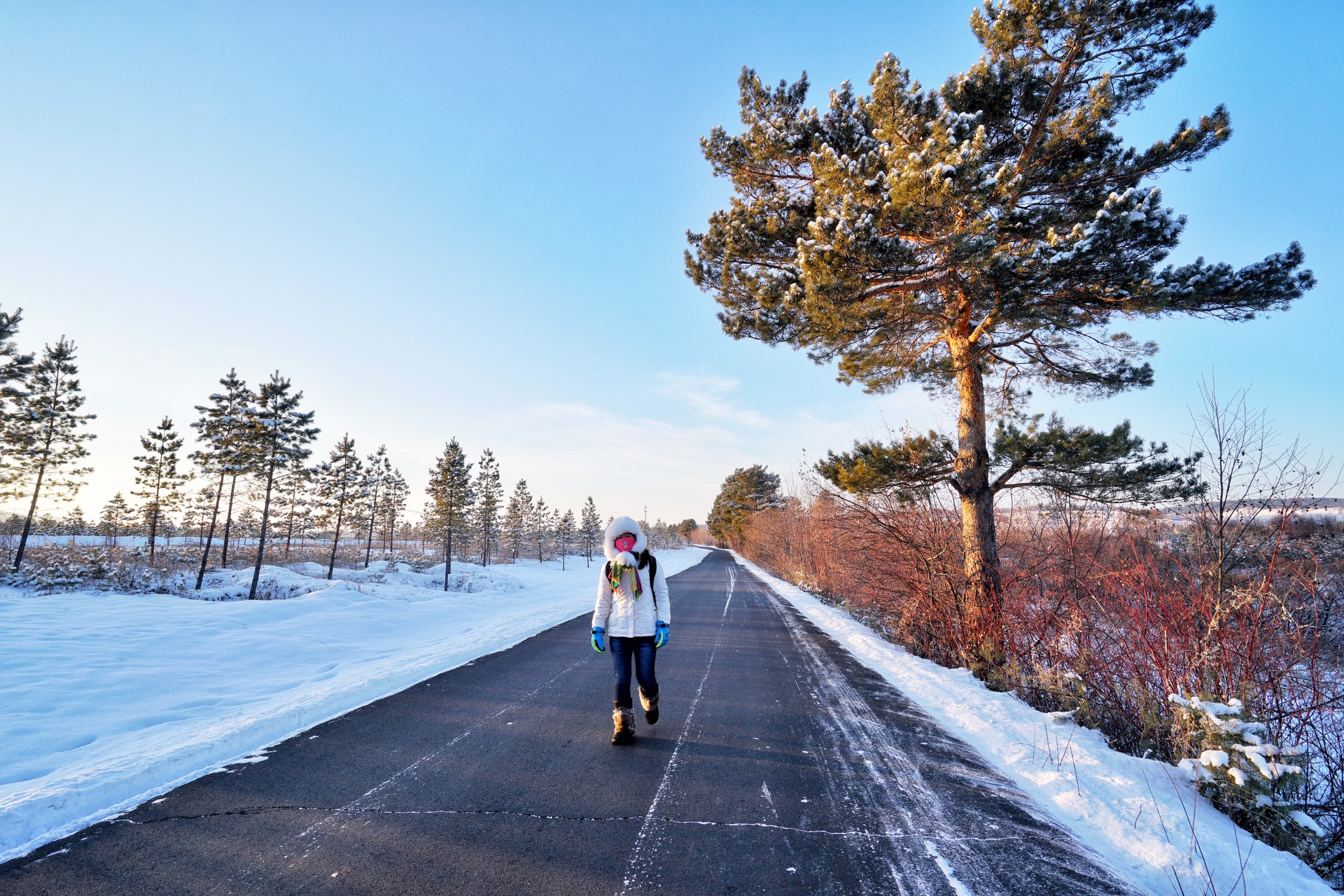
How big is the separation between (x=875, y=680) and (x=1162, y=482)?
4830 millimetres

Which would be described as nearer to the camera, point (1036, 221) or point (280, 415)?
point (1036, 221)

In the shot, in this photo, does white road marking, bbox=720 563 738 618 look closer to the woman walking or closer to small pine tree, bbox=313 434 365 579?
the woman walking

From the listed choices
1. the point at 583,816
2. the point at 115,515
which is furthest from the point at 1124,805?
the point at 115,515

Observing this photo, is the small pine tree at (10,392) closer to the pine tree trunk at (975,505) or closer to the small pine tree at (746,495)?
the pine tree trunk at (975,505)

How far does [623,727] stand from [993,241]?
22.6 ft

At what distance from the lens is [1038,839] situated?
10.0ft

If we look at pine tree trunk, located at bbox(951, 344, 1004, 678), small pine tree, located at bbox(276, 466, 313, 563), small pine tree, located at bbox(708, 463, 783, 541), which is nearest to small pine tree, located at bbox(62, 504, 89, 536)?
small pine tree, located at bbox(276, 466, 313, 563)

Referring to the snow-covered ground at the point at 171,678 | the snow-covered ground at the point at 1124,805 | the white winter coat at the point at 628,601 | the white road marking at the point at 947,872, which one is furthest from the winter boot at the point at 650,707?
the snow-covered ground at the point at 171,678

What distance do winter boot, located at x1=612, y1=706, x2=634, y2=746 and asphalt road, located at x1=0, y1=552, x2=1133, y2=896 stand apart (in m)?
0.12

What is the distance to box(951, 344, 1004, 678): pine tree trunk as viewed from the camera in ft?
24.8

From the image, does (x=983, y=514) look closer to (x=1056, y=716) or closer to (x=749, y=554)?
(x=1056, y=716)

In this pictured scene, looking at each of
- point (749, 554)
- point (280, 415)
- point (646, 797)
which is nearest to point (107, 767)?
point (646, 797)

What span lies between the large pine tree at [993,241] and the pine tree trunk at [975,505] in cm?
3

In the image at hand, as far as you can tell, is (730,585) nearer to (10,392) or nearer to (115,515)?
(10,392)
